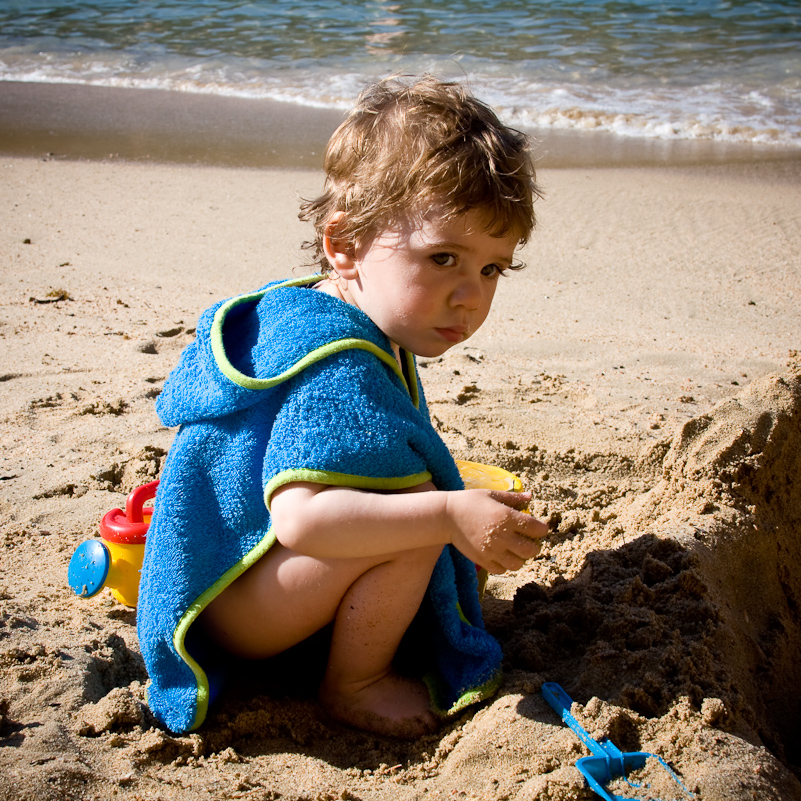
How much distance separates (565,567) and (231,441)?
1.10 metres

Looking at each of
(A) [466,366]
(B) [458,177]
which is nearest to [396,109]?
(B) [458,177]

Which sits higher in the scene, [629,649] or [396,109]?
[396,109]

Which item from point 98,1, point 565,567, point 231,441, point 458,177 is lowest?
point 565,567

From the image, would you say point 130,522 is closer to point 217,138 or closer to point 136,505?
point 136,505

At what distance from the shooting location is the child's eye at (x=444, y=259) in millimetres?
1750

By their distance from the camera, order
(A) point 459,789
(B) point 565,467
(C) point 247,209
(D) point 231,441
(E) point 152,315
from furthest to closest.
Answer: (C) point 247,209 → (E) point 152,315 → (B) point 565,467 → (D) point 231,441 → (A) point 459,789

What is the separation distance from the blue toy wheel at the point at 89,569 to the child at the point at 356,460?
36 cm

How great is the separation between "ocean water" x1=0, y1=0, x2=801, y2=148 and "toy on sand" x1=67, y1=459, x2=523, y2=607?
6.86 m

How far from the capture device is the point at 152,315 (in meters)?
4.05

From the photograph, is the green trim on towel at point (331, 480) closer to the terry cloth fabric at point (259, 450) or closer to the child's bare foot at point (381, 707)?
the terry cloth fabric at point (259, 450)

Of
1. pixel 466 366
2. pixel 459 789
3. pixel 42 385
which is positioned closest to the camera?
pixel 459 789

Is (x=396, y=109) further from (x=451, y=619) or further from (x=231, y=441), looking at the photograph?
(x=451, y=619)

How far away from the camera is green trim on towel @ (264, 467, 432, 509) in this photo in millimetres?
1532

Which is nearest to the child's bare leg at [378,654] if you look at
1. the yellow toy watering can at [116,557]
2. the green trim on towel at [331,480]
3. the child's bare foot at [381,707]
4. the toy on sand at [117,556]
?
the child's bare foot at [381,707]
